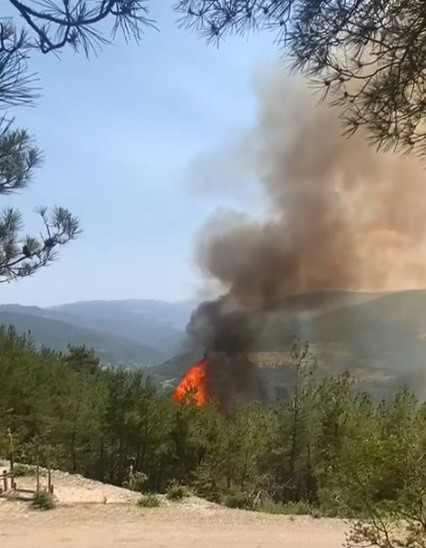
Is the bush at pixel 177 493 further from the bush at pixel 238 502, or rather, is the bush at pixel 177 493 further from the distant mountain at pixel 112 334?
the distant mountain at pixel 112 334

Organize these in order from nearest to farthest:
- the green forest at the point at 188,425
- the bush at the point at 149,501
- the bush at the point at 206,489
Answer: the bush at the point at 149,501
the bush at the point at 206,489
the green forest at the point at 188,425

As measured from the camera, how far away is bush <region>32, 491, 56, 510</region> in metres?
7.12

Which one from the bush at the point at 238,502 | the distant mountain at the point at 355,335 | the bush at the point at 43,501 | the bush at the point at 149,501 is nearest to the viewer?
the bush at the point at 43,501

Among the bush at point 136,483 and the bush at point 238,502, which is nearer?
the bush at point 238,502

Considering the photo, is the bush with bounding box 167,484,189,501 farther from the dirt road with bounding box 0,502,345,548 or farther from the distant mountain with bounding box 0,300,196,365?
the distant mountain with bounding box 0,300,196,365

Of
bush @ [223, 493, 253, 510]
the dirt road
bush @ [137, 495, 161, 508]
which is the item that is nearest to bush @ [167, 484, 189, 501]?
bush @ [137, 495, 161, 508]

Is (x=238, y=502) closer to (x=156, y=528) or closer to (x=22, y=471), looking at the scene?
(x=22, y=471)

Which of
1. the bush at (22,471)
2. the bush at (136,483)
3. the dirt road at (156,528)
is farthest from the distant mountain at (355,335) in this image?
the dirt road at (156,528)

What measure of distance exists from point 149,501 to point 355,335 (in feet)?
90.9

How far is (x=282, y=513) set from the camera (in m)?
8.58

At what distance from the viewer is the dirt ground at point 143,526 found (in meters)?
6.04

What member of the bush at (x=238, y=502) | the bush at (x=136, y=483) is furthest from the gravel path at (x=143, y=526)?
the bush at (x=136, y=483)

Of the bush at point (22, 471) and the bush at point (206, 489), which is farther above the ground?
the bush at point (22, 471)

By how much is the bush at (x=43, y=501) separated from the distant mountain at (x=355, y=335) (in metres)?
22.6
